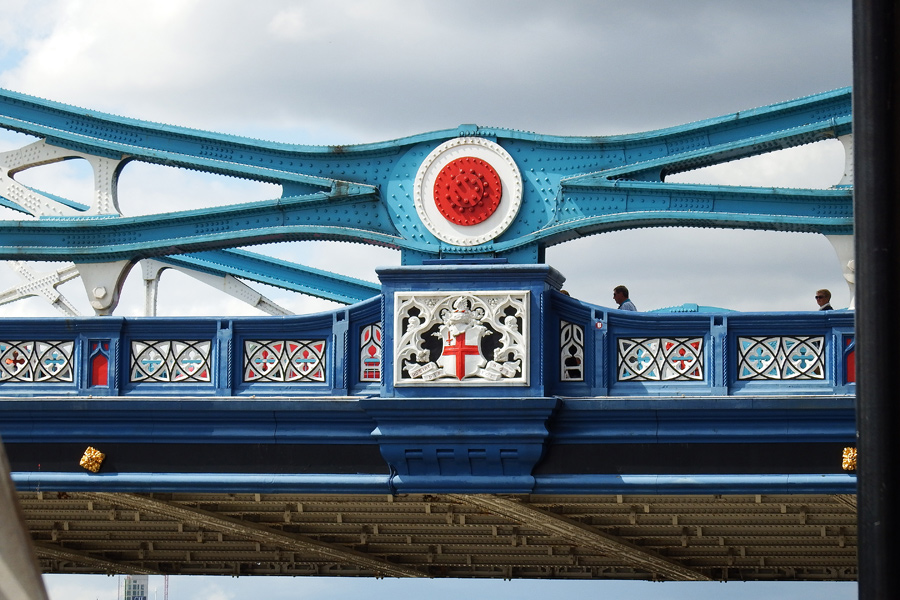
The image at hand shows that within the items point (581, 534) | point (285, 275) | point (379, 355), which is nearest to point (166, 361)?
point (379, 355)

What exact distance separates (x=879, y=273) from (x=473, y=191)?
13683mm

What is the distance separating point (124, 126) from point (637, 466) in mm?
10650

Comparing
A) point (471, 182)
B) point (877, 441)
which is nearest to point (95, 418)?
point (471, 182)

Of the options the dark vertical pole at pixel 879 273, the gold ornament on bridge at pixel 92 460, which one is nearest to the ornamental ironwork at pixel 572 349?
the gold ornament on bridge at pixel 92 460

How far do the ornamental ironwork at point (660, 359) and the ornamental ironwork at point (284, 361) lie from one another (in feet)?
11.7

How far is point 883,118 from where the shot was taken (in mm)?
5676

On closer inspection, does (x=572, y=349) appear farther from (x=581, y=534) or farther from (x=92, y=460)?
(x=92, y=460)

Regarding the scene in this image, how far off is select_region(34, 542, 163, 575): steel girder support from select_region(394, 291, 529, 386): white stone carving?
370 inches

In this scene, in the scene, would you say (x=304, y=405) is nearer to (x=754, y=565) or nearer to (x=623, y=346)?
(x=623, y=346)

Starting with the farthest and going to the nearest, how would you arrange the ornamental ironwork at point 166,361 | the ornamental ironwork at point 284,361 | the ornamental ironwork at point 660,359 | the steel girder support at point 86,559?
the steel girder support at point 86,559, the ornamental ironwork at point 166,361, the ornamental ironwork at point 284,361, the ornamental ironwork at point 660,359

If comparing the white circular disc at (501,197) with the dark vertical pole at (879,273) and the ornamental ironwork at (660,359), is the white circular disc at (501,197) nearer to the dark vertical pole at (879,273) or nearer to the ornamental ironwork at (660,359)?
the ornamental ironwork at (660,359)

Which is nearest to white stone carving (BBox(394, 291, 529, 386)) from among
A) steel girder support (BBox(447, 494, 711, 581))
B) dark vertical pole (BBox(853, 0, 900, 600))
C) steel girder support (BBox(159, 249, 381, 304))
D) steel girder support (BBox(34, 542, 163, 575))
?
steel girder support (BBox(447, 494, 711, 581))

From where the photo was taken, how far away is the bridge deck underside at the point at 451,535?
18047mm

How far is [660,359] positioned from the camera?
16.0 metres
